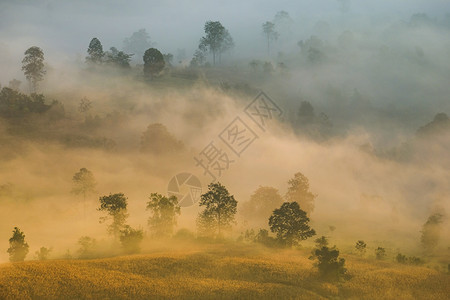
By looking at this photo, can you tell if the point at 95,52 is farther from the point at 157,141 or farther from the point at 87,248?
the point at 87,248

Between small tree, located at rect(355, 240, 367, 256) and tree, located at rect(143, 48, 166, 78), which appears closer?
small tree, located at rect(355, 240, 367, 256)

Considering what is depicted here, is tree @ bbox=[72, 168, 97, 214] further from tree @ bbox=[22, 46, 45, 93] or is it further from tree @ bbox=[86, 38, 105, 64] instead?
tree @ bbox=[86, 38, 105, 64]

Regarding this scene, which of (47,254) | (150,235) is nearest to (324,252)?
(150,235)

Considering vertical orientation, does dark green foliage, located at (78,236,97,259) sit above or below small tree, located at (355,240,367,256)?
above

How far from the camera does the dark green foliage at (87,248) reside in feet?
239

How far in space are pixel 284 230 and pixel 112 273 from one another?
3629cm

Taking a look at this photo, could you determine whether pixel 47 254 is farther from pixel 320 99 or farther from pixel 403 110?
pixel 403 110

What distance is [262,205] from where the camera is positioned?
341 ft

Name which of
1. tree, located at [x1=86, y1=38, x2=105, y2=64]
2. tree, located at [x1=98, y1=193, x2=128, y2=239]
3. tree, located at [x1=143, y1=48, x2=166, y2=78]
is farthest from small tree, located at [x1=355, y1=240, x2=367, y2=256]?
tree, located at [x1=86, y1=38, x2=105, y2=64]

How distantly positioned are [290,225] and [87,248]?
3992 centimetres

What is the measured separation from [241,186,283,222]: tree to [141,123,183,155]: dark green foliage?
4085 centimetres

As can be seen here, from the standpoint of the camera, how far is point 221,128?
15488 cm

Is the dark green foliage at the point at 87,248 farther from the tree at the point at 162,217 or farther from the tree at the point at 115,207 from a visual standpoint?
the tree at the point at 162,217

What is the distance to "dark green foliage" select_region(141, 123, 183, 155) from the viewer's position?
13262 cm
